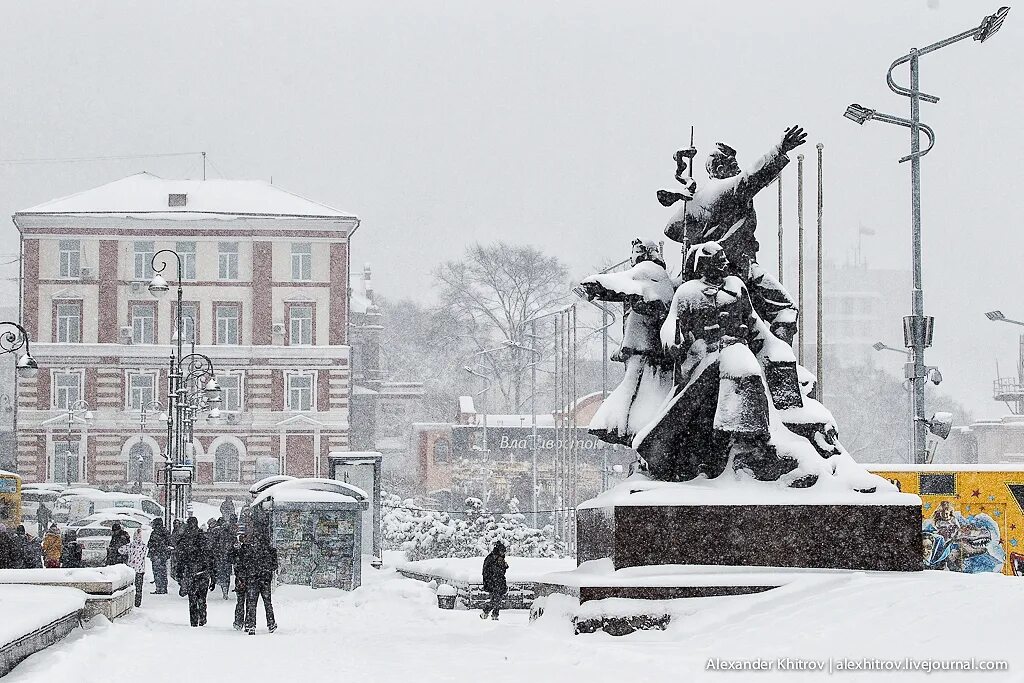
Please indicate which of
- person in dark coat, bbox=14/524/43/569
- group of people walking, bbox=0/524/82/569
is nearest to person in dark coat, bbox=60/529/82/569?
group of people walking, bbox=0/524/82/569

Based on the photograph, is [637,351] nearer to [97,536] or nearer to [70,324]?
[97,536]

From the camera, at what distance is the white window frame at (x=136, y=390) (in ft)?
240

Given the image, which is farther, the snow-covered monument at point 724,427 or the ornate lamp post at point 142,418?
the ornate lamp post at point 142,418

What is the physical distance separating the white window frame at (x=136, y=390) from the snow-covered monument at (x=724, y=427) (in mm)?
60366

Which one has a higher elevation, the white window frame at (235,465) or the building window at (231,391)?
the building window at (231,391)

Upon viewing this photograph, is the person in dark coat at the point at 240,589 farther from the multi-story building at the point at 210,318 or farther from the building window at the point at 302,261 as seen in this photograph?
the building window at the point at 302,261

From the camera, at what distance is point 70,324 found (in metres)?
73.6

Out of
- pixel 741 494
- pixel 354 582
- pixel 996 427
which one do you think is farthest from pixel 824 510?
pixel 996 427

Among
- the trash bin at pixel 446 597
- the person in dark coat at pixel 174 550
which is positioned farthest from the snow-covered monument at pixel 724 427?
the person in dark coat at pixel 174 550

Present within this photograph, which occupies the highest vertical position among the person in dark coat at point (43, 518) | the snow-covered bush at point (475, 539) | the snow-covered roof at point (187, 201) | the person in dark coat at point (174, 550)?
the snow-covered roof at point (187, 201)

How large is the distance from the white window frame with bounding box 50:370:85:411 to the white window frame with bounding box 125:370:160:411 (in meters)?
1.98

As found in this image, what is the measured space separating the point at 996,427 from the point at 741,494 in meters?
71.1

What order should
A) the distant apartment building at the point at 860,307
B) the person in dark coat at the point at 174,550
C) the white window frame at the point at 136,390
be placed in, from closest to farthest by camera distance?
the person in dark coat at the point at 174,550 < the white window frame at the point at 136,390 < the distant apartment building at the point at 860,307

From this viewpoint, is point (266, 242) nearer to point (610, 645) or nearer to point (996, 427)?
point (996, 427)
